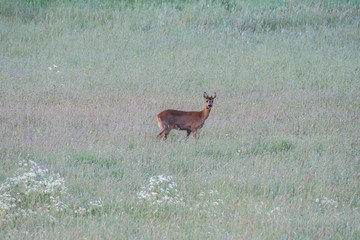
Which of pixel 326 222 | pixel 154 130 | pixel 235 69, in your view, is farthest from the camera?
pixel 235 69

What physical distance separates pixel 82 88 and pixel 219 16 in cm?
947

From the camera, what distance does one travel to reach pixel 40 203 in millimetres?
5723

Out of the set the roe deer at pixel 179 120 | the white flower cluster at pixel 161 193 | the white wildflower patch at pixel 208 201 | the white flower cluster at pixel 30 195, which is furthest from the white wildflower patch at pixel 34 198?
the roe deer at pixel 179 120

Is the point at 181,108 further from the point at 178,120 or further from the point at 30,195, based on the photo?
the point at 30,195

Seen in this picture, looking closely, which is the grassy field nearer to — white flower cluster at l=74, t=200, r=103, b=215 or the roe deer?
white flower cluster at l=74, t=200, r=103, b=215

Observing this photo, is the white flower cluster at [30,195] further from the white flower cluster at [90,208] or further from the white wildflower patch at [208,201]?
the white wildflower patch at [208,201]

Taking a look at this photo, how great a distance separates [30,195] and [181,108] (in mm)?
6143

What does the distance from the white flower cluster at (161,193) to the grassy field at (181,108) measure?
3cm

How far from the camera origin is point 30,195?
19.1 feet

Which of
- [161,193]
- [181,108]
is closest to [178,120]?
[181,108]

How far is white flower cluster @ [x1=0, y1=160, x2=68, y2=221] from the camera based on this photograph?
210 inches

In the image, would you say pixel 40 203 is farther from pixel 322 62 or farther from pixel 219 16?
pixel 219 16

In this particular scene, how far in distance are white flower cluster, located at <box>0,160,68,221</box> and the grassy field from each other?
0.07ft

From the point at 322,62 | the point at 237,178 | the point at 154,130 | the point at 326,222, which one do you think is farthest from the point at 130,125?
the point at 322,62
